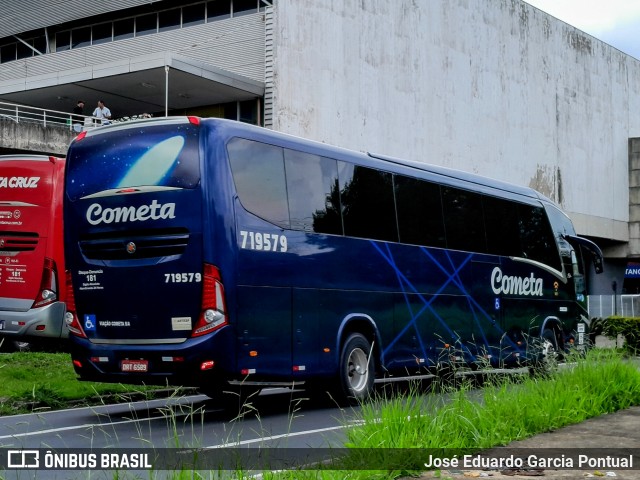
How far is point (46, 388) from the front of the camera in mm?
13586

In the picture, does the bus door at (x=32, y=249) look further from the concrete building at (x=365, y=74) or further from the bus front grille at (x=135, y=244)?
the concrete building at (x=365, y=74)

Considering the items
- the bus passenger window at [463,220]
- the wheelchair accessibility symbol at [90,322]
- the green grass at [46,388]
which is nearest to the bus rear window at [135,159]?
the wheelchair accessibility symbol at [90,322]

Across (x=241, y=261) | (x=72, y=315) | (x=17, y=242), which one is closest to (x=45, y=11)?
(x=17, y=242)

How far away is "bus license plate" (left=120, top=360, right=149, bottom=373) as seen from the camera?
11688mm

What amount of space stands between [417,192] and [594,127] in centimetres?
4317

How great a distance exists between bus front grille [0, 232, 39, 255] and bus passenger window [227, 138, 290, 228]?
869 centimetres

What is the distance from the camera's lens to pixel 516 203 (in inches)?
730

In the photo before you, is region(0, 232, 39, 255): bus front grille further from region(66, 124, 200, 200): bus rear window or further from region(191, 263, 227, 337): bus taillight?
region(191, 263, 227, 337): bus taillight

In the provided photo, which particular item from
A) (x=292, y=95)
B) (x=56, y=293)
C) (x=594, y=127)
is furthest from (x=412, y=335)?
(x=594, y=127)

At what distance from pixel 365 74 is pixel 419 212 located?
22845 mm

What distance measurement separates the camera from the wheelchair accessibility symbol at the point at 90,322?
1226 centimetres

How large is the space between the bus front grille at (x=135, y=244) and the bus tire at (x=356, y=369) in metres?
3.04

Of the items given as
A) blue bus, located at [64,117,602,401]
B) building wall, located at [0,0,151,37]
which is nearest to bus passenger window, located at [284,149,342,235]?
blue bus, located at [64,117,602,401]

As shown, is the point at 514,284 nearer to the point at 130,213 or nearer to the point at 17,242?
the point at 130,213
